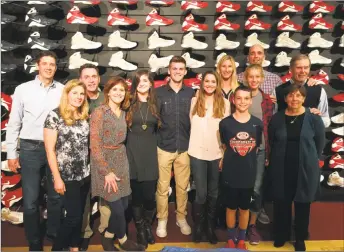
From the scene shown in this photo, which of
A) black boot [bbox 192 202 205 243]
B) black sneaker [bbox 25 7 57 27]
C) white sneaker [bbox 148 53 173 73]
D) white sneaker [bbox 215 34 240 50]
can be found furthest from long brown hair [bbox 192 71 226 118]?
black sneaker [bbox 25 7 57 27]

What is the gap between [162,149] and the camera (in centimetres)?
331

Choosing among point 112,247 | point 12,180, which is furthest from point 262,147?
point 12,180

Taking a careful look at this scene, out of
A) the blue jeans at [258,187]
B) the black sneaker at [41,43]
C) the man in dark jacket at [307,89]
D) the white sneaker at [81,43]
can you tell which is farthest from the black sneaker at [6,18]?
the blue jeans at [258,187]

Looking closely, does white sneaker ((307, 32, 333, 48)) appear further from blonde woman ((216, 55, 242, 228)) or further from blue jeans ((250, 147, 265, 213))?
blue jeans ((250, 147, 265, 213))

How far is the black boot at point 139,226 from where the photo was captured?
3.28m

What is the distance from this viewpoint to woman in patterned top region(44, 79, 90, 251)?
2660mm

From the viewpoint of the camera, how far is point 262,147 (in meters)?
3.26

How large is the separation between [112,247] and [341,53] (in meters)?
3.86

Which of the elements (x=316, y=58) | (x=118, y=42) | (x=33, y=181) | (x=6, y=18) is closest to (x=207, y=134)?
(x=33, y=181)

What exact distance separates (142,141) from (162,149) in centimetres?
29

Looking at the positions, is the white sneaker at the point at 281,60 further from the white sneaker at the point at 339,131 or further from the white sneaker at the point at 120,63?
the white sneaker at the point at 120,63

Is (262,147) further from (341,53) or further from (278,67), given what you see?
(341,53)

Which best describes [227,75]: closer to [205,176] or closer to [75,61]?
[205,176]

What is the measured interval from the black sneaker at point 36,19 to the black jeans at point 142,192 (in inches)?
88.2
